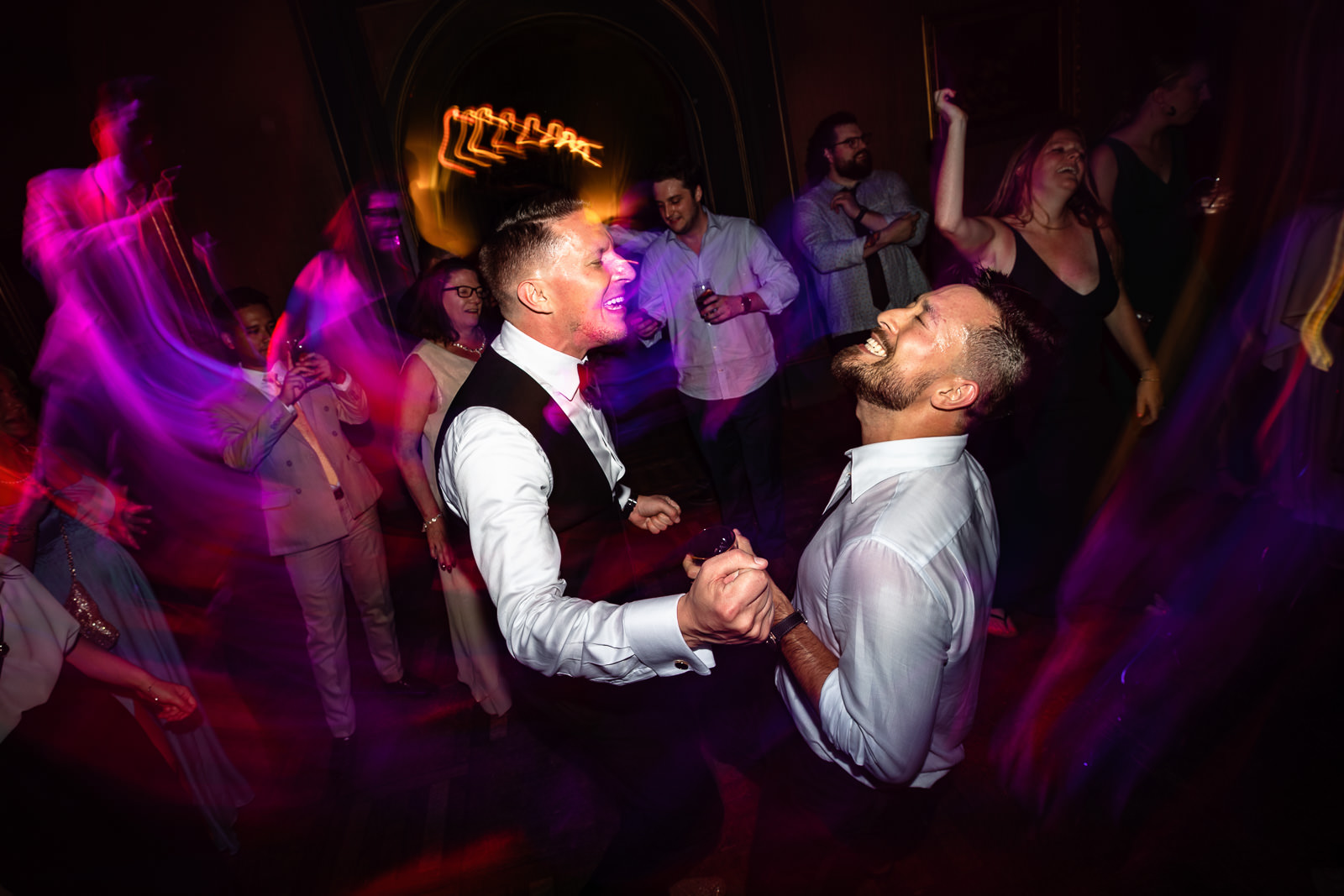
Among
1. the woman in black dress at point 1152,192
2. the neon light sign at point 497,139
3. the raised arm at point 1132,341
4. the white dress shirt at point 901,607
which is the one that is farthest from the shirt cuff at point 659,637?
the neon light sign at point 497,139

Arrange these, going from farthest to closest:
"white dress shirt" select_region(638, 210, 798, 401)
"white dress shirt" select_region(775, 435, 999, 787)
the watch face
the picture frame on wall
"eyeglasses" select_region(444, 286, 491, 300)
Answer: the picture frame on wall
"white dress shirt" select_region(638, 210, 798, 401)
"eyeglasses" select_region(444, 286, 491, 300)
the watch face
"white dress shirt" select_region(775, 435, 999, 787)

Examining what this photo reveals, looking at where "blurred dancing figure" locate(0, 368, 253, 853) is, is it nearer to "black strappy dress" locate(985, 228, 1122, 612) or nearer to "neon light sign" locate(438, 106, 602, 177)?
"black strappy dress" locate(985, 228, 1122, 612)

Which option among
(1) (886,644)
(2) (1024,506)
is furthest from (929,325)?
(2) (1024,506)

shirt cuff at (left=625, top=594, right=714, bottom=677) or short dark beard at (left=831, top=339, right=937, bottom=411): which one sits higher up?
short dark beard at (left=831, top=339, right=937, bottom=411)

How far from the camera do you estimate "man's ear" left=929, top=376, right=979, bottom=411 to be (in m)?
1.53

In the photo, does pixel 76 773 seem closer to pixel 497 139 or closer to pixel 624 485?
pixel 624 485

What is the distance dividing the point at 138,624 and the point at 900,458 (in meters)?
2.42

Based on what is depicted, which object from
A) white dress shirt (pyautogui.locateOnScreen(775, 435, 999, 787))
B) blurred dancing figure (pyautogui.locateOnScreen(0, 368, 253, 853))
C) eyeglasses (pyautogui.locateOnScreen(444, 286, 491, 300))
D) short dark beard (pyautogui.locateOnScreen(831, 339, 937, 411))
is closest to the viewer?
white dress shirt (pyautogui.locateOnScreen(775, 435, 999, 787))

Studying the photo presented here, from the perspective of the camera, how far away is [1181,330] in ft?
10.2

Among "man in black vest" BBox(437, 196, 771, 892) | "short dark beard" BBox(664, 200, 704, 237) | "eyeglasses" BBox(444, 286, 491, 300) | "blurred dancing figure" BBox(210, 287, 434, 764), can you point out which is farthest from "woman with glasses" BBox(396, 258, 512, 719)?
"short dark beard" BBox(664, 200, 704, 237)

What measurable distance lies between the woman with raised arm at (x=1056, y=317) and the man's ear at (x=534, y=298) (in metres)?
1.46

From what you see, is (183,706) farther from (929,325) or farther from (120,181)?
(120,181)

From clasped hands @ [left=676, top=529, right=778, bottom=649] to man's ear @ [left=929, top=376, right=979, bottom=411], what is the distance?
72 centimetres

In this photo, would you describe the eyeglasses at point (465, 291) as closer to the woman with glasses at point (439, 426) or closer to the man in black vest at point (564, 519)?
the woman with glasses at point (439, 426)
